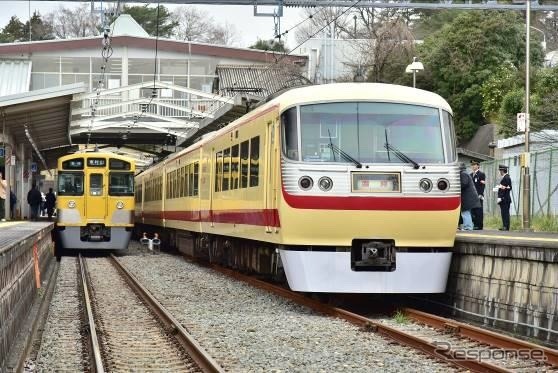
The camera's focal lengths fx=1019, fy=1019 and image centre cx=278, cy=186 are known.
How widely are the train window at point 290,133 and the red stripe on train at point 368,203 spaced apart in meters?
0.49

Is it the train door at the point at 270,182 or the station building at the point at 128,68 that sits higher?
the station building at the point at 128,68

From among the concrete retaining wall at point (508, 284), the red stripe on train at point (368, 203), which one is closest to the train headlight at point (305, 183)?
the red stripe on train at point (368, 203)

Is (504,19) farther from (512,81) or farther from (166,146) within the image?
(166,146)

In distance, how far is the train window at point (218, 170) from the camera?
18.6m

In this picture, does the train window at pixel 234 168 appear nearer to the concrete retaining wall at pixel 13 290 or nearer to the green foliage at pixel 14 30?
the concrete retaining wall at pixel 13 290

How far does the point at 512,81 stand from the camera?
4191cm

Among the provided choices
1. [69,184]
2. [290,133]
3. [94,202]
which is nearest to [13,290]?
[290,133]

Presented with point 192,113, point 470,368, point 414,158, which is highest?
point 192,113

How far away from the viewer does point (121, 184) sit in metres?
27.8

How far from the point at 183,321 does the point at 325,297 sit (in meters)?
2.35

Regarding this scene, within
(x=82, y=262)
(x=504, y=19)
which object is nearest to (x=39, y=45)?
(x=504, y=19)

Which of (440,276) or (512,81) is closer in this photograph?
(440,276)

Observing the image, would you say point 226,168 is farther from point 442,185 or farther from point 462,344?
point 462,344

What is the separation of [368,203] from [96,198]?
16.4 meters
